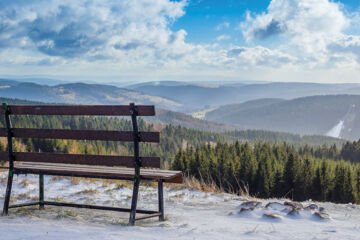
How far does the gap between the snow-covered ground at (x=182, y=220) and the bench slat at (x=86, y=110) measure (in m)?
1.86

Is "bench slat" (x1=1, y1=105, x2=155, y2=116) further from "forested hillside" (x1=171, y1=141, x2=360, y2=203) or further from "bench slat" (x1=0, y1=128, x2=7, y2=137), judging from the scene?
"forested hillside" (x1=171, y1=141, x2=360, y2=203)

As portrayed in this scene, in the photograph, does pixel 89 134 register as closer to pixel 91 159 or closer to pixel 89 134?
pixel 89 134

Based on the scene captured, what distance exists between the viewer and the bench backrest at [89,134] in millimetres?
5719

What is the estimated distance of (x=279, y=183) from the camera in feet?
182

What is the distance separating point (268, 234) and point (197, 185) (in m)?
5.63

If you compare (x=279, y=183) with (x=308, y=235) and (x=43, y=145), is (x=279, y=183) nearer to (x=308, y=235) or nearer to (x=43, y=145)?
(x=43, y=145)

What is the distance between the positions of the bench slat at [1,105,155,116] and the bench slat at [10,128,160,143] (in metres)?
0.33

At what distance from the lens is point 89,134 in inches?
239

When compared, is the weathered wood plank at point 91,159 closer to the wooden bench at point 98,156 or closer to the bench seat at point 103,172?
the wooden bench at point 98,156

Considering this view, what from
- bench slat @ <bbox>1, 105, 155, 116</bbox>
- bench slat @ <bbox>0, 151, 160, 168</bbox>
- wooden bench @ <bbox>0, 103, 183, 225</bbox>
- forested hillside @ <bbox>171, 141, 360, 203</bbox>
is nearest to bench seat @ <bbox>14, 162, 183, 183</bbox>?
wooden bench @ <bbox>0, 103, 183, 225</bbox>

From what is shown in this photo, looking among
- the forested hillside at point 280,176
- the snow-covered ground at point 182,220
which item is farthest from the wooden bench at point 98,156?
the forested hillside at point 280,176

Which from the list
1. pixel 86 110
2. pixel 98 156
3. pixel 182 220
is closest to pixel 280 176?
pixel 182 220

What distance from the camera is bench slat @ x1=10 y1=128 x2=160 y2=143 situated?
572cm

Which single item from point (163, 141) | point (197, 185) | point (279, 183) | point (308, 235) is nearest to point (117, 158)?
point (308, 235)
